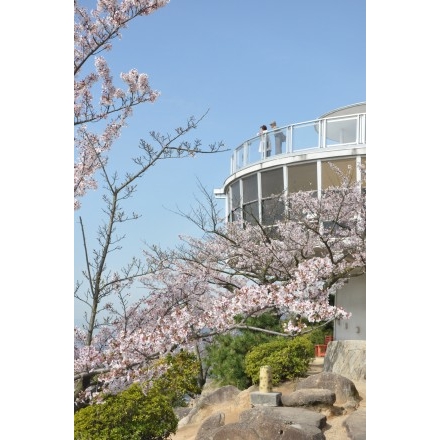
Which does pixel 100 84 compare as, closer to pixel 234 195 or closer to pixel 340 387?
pixel 340 387

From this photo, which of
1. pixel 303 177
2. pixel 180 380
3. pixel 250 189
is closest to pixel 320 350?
pixel 303 177

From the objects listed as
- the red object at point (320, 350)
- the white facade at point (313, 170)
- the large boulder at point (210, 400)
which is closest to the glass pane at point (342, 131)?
the white facade at point (313, 170)

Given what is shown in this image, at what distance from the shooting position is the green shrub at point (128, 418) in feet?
12.4

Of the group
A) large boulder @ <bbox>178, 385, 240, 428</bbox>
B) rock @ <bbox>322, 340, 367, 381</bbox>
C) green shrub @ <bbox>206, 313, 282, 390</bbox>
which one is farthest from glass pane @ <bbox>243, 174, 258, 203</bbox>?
large boulder @ <bbox>178, 385, 240, 428</bbox>

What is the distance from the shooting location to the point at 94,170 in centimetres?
383

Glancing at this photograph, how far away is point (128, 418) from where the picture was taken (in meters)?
3.94

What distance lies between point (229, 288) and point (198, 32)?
5.17 metres

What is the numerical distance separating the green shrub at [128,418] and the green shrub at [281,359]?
5.54 ft

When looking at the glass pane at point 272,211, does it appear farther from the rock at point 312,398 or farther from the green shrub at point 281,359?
the rock at point 312,398

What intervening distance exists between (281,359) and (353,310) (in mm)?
3135
